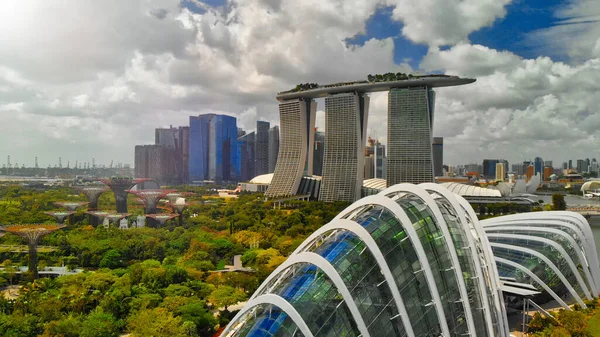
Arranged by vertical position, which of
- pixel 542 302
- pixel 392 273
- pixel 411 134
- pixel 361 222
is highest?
pixel 411 134

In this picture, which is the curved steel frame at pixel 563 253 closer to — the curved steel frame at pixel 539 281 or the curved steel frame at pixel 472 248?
the curved steel frame at pixel 539 281

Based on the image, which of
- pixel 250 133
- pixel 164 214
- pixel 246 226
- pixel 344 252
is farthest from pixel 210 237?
pixel 250 133

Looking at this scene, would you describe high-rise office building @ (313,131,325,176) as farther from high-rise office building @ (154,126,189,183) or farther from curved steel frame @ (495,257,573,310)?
curved steel frame @ (495,257,573,310)

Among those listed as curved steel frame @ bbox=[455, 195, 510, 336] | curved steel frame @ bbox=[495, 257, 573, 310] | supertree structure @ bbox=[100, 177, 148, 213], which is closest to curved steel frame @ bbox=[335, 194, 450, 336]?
curved steel frame @ bbox=[455, 195, 510, 336]

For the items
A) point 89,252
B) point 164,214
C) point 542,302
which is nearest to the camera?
point 542,302

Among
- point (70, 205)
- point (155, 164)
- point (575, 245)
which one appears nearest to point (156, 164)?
point (155, 164)

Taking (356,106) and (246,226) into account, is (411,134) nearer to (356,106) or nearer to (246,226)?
(356,106)
